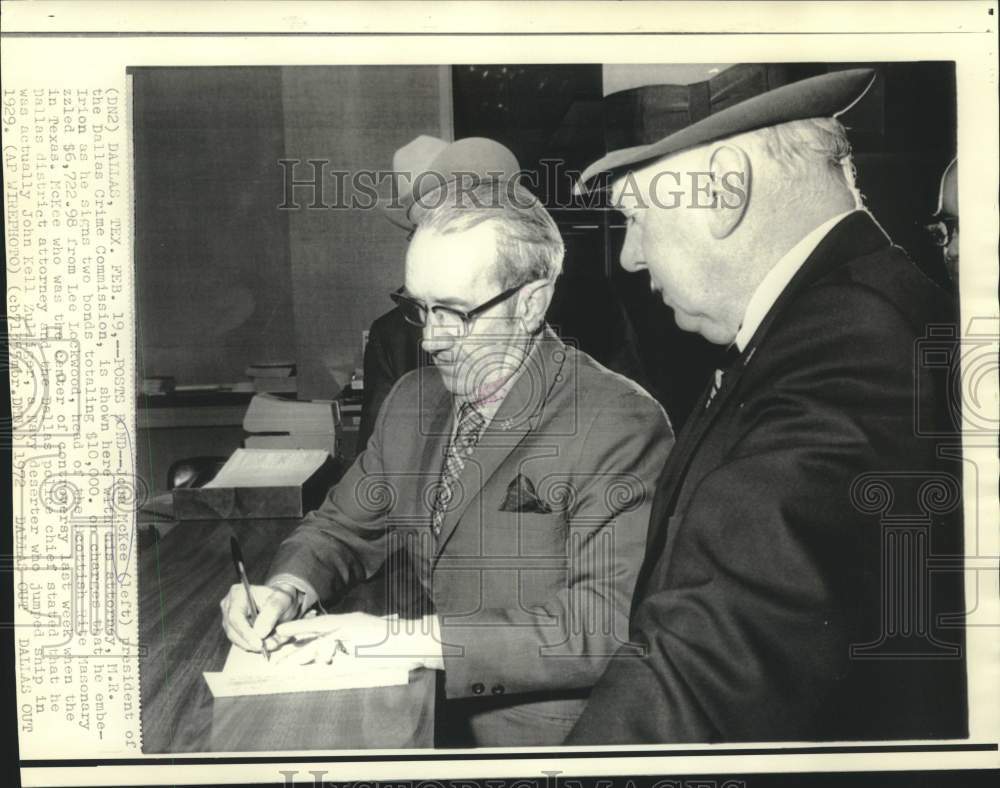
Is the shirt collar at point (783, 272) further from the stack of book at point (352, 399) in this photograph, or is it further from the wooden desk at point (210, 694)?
the wooden desk at point (210, 694)

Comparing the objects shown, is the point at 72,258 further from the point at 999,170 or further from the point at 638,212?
the point at 999,170

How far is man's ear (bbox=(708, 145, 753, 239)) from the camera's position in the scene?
1.44m

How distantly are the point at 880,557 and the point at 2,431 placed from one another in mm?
1541

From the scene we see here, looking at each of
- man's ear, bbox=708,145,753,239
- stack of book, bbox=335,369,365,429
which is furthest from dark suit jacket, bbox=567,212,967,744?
stack of book, bbox=335,369,365,429

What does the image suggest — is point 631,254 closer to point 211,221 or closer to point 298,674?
point 211,221

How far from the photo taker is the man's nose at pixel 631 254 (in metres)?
1.46

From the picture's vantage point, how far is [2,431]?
153 centimetres

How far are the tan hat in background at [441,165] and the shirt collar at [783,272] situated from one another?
453 mm

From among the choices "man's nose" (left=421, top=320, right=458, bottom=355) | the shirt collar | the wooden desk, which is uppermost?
the shirt collar

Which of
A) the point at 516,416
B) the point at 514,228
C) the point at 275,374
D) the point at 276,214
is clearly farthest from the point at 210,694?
the point at 514,228

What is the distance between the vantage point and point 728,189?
145 centimetres

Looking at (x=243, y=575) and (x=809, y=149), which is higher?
(x=809, y=149)

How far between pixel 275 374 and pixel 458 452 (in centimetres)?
34

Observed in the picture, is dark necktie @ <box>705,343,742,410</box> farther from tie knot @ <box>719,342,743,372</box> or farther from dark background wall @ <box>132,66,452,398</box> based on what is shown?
dark background wall @ <box>132,66,452,398</box>
